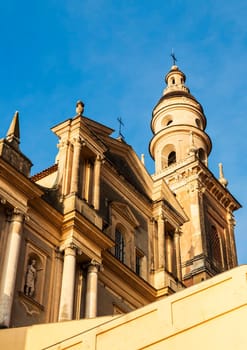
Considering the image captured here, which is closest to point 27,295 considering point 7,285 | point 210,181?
point 7,285

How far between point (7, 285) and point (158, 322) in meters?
6.67

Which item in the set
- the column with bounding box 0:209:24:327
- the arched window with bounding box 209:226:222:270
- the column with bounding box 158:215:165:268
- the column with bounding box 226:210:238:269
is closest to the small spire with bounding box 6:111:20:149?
the column with bounding box 0:209:24:327

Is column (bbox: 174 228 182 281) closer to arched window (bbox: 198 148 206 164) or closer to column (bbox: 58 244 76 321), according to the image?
column (bbox: 58 244 76 321)

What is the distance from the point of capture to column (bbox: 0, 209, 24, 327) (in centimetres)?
1805

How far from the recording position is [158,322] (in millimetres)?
12844

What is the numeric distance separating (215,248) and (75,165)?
13.2 metres

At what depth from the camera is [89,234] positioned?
862 inches

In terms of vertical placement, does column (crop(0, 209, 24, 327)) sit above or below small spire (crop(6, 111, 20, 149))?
below

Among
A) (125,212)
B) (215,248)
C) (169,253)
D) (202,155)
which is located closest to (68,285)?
(125,212)

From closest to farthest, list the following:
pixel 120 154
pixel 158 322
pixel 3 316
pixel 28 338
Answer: pixel 158 322 < pixel 28 338 < pixel 3 316 < pixel 120 154

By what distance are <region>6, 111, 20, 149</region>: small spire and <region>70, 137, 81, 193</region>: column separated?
Result: 2.37 meters

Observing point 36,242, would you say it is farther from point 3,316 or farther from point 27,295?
point 3,316

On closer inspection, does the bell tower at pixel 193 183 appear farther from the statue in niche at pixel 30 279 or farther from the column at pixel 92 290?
the statue in niche at pixel 30 279

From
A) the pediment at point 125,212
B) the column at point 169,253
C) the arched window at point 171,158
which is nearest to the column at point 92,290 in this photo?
the pediment at point 125,212
